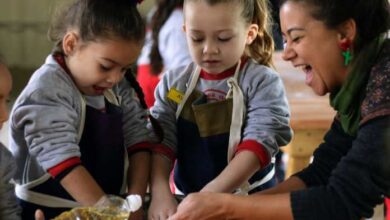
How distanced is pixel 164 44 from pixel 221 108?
3.83 ft

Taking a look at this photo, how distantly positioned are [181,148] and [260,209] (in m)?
0.31

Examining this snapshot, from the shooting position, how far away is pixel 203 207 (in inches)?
46.9

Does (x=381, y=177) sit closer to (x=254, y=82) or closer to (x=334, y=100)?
(x=334, y=100)

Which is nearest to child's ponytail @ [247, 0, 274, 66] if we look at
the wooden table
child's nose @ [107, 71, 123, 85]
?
child's nose @ [107, 71, 123, 85]

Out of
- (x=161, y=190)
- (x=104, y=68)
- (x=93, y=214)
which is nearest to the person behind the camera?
(x=93, y=214)

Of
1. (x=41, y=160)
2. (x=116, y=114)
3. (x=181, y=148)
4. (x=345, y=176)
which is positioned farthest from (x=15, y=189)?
(x=345, y=176)

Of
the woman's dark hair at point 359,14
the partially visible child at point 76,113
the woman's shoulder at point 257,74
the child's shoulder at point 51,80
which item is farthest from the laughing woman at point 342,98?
the child's shoulder at point 51,80

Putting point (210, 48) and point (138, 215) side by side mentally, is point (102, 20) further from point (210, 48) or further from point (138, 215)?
point (138, 215)

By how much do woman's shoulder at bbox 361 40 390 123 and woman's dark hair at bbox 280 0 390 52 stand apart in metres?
0.05

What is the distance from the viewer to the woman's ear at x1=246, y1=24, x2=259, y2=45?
139 centimetres

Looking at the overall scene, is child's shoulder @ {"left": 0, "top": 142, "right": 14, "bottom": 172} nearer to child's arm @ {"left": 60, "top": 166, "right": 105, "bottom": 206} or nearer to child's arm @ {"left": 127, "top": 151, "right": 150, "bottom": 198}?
child's arm @ {"left": 60, "top": 166, "right": 105, "bottom": 206}

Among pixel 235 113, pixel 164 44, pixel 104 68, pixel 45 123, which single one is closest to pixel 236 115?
pixel 235 113

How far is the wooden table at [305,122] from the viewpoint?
2.10 meters

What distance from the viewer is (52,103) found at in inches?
46.2
